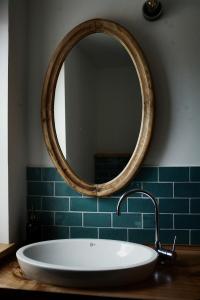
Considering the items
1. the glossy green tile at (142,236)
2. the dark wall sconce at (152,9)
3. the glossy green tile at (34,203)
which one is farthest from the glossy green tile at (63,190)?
the dark wall sconce at (152,9)

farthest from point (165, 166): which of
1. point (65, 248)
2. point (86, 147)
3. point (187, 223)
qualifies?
point (65, 248)

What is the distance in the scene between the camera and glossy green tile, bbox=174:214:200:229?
5.15ft

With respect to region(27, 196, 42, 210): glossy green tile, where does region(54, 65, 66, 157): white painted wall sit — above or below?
above

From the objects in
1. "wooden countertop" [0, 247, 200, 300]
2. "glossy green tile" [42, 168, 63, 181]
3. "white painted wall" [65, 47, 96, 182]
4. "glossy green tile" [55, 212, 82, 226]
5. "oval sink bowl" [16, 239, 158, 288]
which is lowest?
"wooden countertop" [0, 247, 200, 300]

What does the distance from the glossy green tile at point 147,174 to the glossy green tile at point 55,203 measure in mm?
377

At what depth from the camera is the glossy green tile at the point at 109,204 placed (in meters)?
1.63

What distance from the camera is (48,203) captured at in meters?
1.72

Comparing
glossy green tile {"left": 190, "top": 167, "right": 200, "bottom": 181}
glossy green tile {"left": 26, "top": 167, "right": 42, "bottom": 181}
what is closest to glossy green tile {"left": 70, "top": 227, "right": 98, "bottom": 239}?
glossy green tile {"left": 26, "top": 167, "right": 42, "bottom": 181}

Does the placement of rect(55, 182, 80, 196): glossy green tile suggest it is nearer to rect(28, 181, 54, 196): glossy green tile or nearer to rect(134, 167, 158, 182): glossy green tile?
rect(28, 181, 54, 196): glossy green tile

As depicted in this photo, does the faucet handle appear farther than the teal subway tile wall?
No

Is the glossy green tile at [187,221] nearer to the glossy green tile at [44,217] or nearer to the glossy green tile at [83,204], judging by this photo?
the glossy green tile at [83,204]

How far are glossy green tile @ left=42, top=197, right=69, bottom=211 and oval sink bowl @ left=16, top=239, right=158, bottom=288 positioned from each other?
221 mm

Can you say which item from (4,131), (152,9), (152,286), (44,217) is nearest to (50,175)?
(44,217)

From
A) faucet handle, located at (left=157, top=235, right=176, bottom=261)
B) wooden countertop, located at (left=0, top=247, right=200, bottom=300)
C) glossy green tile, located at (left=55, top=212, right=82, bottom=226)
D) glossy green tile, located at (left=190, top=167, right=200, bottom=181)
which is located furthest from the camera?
glossy green tile, located at (left=55, top=212, right=82, bottom=226)
